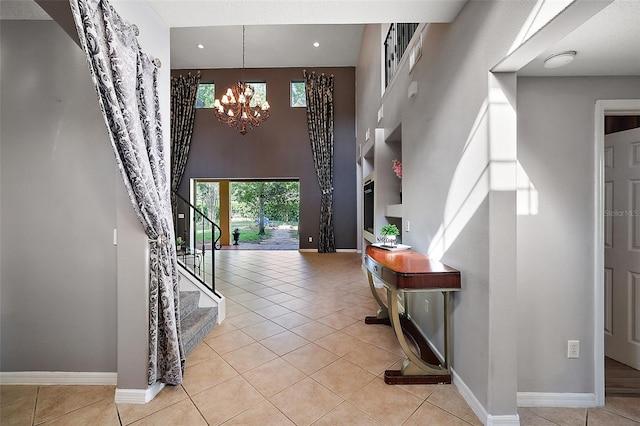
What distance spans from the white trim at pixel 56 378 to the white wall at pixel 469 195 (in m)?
2.58

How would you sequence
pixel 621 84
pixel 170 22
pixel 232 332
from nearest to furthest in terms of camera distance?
pixel 621 84
pixel 170 22
pixel 232 332

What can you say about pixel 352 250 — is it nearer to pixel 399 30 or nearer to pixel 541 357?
pixel 399 30

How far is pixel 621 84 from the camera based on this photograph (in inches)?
73.1

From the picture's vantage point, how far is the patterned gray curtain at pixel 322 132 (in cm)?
821

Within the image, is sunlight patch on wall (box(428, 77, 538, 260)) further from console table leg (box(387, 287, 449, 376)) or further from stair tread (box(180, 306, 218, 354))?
stair tread (box(180, 306, 218, 354))

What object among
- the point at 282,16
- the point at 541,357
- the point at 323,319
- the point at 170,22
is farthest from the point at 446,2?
the point at 323,319

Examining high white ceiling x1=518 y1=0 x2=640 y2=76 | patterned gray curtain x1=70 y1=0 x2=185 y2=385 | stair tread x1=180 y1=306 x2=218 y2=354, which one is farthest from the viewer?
stair tread x1=180 y1=306 x2=218 y2=354

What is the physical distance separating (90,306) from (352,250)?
6788 mm

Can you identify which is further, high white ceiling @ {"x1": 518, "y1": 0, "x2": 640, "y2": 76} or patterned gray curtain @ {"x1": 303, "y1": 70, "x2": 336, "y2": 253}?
patterned gray curtain @ {"x1": 303, "y1": 70, "x2": 336, "y2": 253}

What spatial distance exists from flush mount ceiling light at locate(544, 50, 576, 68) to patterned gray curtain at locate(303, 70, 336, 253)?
6611mm

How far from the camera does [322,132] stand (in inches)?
326

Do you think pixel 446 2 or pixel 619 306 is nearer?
pixel 446 2

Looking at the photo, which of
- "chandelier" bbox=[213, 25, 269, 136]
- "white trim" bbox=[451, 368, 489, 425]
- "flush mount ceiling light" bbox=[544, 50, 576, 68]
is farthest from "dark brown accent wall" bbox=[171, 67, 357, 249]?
"flush mount ceiling light" bbox=[544, 50, 576, 68]

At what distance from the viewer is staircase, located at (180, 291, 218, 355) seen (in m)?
2.51
